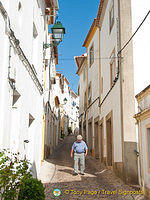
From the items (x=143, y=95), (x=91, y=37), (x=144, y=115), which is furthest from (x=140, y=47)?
A: (x=91, y=37)

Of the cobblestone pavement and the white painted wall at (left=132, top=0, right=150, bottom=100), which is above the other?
the white painted wall at (left=132, top=0, right=150, bottom=100)

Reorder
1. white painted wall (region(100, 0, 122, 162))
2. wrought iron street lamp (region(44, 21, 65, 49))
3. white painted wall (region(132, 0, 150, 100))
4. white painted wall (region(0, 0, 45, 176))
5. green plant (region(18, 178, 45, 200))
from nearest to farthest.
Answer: green plant (region(18, 178, 45, 200)) < white painted wall (region(0, 0, 45, 176)) < white painted wall (region(132, 0, 150, 100)) < white painted wall (region(100, 0, 122, 162)) < wrought iron street lamp (region(44, 21, 65, 49))

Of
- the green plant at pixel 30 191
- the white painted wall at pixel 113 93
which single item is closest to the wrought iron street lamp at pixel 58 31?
the white painted wall at pixel 113 93

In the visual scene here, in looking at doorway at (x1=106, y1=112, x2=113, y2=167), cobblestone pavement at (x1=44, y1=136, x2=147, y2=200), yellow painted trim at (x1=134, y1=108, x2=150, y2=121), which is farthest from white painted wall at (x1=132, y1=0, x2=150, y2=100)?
doorway at (x1=106, y1=112, x2=113, y2=167)

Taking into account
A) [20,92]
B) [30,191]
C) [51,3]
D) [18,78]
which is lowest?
[30,191]

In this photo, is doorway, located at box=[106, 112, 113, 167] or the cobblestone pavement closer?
the cobblestone pavement

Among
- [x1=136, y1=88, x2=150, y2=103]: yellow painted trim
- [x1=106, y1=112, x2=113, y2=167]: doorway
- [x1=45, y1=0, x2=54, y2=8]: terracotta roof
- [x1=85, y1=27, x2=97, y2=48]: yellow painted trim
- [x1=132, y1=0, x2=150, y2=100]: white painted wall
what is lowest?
[x1=106, y1=112, x2=113, y2=167]: doorway

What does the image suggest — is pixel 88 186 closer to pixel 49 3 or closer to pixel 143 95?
pixel 143 95

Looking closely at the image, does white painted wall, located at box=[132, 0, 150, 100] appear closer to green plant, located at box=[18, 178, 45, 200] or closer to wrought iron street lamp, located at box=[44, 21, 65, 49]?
wrought iron street lamp, located at box=[44, 21, 65, 49]

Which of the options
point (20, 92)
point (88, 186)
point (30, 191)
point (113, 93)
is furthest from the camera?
point (113, 93)

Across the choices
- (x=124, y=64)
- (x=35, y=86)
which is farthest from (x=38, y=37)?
(x=124, y=64)

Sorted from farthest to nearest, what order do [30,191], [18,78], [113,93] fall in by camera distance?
1. [113,93]
2. [18,78]
3. [30,191]

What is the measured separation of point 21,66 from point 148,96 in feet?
11.6

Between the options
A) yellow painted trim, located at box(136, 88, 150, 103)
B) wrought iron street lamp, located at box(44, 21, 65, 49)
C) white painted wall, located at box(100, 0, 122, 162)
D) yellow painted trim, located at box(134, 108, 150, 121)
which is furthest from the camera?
wrought iron street lamp, located at box(44, 21, 65, 49)
